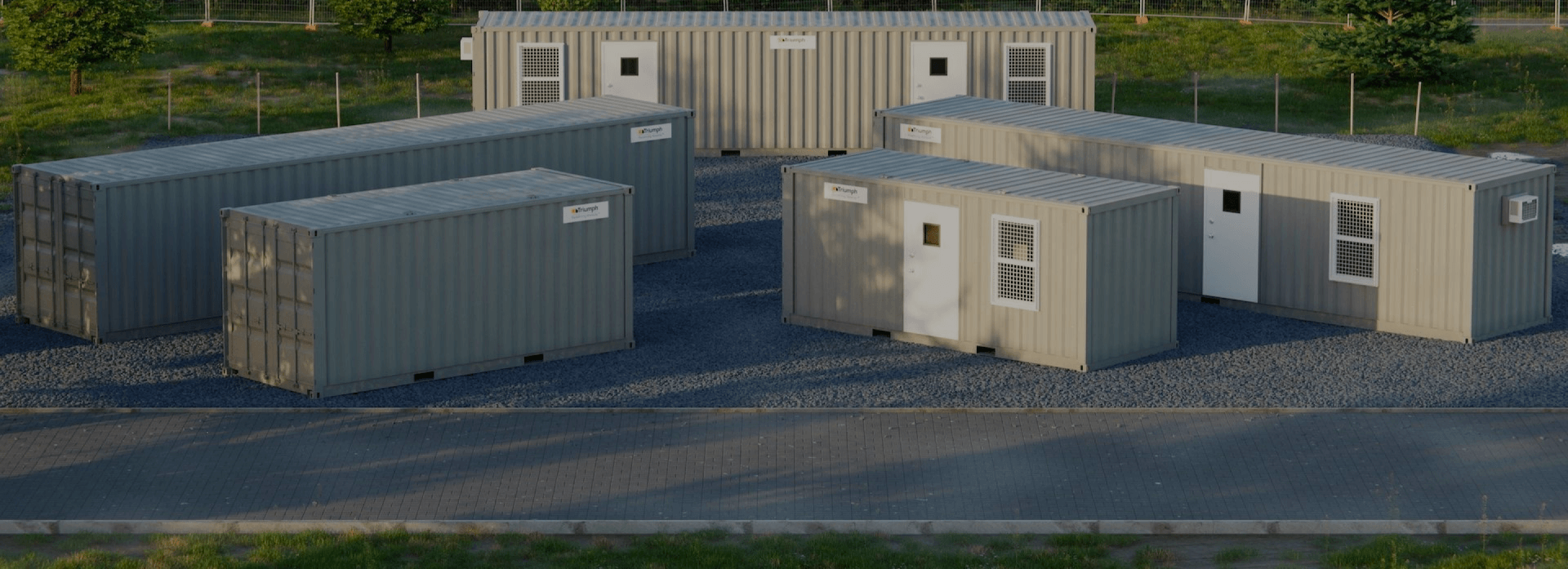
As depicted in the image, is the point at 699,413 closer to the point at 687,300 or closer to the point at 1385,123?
the point at 687,300

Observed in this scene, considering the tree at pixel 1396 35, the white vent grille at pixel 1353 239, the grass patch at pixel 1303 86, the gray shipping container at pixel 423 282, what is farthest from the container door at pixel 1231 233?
the tree at pixel 1396 35

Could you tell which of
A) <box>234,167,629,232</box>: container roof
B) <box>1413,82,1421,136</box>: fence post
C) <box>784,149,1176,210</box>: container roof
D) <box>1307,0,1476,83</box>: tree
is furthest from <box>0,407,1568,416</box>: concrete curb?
<box>1307,0,1476,83</box>: tree


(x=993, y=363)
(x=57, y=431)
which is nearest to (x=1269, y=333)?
(x=993, y=363)

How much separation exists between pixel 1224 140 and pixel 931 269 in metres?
4.66

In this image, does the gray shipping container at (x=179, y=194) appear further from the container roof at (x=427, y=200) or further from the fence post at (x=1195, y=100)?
the fence post at (x=1195, y=100)

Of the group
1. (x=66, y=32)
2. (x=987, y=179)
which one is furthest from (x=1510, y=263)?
(x=66, y=32)

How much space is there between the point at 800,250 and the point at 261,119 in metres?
17.5

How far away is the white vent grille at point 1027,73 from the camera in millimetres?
35500

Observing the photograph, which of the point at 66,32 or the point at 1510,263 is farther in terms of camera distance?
the point at 66,32

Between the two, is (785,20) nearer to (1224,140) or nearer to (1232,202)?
(1224,140)

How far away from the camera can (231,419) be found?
2066 centimetres

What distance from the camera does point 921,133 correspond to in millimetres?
29047

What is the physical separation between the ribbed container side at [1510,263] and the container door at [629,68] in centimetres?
1538

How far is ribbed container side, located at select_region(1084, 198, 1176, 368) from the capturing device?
22750 millimetres
